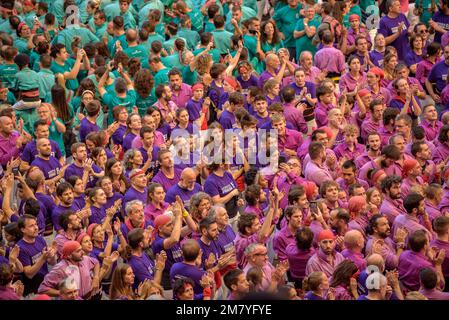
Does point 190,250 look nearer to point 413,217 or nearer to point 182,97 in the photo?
point 413,217

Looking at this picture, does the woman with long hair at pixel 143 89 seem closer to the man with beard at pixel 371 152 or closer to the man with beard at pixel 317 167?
the man with beard at pixel 317 167

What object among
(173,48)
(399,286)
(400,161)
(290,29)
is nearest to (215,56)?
(173,48)

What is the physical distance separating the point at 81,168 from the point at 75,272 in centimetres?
304

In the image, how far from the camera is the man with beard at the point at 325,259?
44.1 ft

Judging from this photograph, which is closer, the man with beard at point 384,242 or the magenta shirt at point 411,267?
the magenta shirt at point 411,267

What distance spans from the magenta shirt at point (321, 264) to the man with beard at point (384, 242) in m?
0.55

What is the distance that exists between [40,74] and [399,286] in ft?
27.0

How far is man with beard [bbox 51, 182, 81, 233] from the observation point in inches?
594

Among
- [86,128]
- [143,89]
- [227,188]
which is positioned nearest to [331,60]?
[143,89]

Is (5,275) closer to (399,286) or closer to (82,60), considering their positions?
(399,286)

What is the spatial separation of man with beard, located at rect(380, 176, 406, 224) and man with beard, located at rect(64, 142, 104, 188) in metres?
3.83

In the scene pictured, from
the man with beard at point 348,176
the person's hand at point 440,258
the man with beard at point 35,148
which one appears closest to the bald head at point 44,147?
the man with beard at point 35,148

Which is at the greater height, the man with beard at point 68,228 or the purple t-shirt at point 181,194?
the man with beard at point 68,228

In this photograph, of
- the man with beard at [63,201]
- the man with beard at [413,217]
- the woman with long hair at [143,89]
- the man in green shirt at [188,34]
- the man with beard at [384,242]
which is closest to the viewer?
the man with beard at [384,242]
